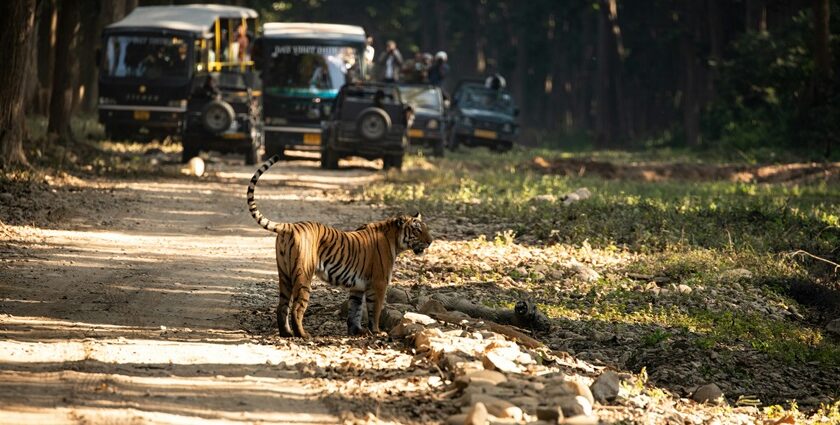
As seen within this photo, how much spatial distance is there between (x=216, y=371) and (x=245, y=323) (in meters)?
2.18

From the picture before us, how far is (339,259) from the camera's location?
11.2 metres

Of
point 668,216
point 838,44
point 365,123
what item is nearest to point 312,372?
point 668,216

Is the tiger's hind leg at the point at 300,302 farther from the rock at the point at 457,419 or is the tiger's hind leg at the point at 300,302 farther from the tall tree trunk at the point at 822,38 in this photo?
the tall tree trunk at the point at 822,38

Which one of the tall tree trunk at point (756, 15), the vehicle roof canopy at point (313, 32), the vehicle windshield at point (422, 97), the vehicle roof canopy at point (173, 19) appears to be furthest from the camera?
the tall tree trunk at point (756, 15)

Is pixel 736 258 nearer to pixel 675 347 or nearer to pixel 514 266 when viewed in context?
pixel 514 266

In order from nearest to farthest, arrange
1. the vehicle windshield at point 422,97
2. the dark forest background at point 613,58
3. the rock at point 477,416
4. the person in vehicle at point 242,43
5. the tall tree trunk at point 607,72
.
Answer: the rock at point 477,416 < the dark forest background at point 613,58 < the vehicle windshield at point 422,97 < the person in vehicle at point 242,43 < the tall tree trunk at point 607,72

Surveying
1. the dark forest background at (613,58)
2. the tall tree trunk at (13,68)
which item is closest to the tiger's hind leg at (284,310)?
the tall tree trunk at (13,68)

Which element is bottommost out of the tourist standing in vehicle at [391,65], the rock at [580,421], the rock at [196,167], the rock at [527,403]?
the rock at [196,167]

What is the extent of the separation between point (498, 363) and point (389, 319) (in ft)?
7.26

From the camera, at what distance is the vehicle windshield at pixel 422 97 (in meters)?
38.6

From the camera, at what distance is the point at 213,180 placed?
27.3m

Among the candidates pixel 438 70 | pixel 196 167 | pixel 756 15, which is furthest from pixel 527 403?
pixel 756 15

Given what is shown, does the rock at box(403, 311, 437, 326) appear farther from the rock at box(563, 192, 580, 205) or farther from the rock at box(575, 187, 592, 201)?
the rock at box(575, 187, 592, 201)

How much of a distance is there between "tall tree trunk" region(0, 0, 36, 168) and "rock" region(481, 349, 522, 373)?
1476 cm
